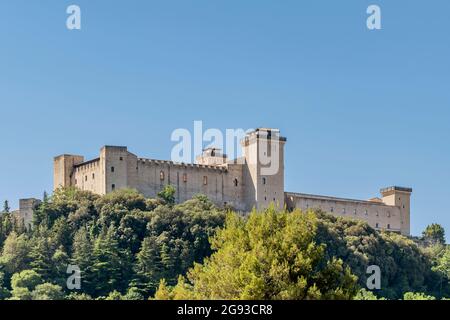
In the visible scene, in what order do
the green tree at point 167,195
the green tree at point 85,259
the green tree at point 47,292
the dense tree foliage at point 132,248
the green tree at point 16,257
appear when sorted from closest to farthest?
the green tree at point 47,292, the dense tree foliage at point 132,248, the green tree at point 85,259, the green tree at point 16,257, the green tree at point 167,195

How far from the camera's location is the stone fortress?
251ft

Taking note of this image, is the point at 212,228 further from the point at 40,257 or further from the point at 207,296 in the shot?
the point at 207,296

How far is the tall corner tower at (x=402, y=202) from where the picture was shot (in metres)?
91.8

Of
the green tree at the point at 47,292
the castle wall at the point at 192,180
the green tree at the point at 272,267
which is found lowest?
the green tree at the point at 47,292

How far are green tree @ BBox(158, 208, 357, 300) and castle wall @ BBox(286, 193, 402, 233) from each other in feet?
176

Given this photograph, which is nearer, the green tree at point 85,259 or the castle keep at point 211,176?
the green tree at point 85,259

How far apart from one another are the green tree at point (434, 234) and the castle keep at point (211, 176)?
12.6 meters

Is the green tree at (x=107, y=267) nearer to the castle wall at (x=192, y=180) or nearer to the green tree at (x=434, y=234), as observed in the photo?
the castle wall at (x=192, y=180)

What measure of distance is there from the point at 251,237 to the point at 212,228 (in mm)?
43949

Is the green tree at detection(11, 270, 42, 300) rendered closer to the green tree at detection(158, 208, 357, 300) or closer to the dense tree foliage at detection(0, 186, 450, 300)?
the dense tree foliage at detection(0, 186, 450, 300)

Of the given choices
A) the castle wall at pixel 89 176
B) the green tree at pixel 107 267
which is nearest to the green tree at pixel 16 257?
the green tree at pixel 107 267

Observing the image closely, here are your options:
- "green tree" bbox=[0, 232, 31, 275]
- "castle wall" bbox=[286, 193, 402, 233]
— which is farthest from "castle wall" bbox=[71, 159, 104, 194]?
"castle wall" bbox=[286, 193, 402, 233]
